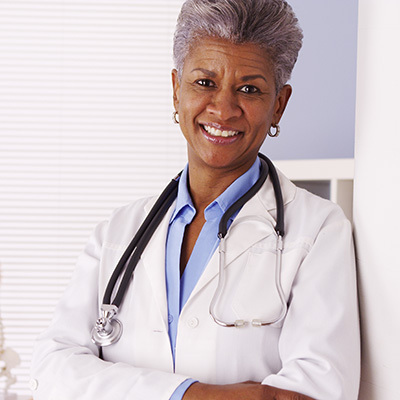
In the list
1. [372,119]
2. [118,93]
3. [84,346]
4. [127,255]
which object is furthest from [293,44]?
[118,93]

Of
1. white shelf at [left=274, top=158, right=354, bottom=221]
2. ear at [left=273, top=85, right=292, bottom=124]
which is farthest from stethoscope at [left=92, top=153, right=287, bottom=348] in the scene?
white shelf at [left=274, top=158, right=354, bottom=221]

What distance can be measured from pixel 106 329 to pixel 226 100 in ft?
1.57

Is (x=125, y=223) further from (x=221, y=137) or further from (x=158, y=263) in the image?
(x=221, y=137)

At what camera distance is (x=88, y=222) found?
108 inches

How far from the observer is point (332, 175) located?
1808 mm

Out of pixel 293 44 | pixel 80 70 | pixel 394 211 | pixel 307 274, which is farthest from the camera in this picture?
pixel 80 70

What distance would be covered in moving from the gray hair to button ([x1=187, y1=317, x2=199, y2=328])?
1.52 feet

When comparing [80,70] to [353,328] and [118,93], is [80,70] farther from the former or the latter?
[353,328]

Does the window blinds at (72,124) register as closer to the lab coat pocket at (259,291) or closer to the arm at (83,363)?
the arm at (83,363)

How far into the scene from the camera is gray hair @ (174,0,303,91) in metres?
1.08

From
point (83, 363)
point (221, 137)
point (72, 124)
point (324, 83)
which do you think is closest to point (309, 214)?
point (221, 137)

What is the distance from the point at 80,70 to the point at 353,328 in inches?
81.0

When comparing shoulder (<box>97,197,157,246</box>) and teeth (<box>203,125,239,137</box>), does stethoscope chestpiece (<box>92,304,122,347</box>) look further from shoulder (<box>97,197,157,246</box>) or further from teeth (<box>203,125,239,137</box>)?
teeth (<box>203,125,239,137</box>)

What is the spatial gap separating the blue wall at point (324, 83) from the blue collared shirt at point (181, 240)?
1.20 meters
